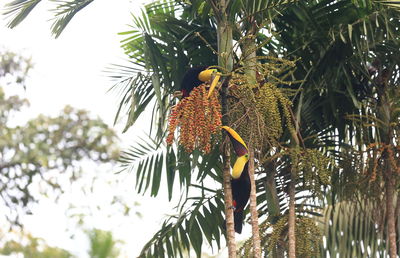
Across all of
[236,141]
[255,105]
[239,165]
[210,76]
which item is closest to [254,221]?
[239,165]

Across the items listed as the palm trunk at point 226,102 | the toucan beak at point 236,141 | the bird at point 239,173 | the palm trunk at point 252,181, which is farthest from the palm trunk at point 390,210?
the palm trunk at point 226,102

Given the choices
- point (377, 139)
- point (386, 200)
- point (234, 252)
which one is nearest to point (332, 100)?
point (377, 139)

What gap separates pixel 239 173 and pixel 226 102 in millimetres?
514

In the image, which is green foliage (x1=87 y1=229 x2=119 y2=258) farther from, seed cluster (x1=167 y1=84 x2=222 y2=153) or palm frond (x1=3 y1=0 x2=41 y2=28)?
palm frond (x1=3 y1=0 x2=41 y2=28)

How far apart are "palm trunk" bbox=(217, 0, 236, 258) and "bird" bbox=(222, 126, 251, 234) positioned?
0.08m

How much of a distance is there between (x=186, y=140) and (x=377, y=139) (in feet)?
8.71

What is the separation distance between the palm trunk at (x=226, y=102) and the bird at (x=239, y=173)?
0.27 ft

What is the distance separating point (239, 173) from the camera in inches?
200

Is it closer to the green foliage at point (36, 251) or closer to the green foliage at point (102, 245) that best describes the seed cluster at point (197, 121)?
the green foliage at point (36, 251)

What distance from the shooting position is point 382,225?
662 centimetres

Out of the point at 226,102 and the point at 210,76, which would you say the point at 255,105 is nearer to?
the point at 226,102

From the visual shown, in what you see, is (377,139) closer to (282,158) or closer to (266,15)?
(282,158)

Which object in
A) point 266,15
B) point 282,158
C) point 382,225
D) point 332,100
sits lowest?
point 382,225

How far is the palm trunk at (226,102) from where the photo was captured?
4.57 meters
